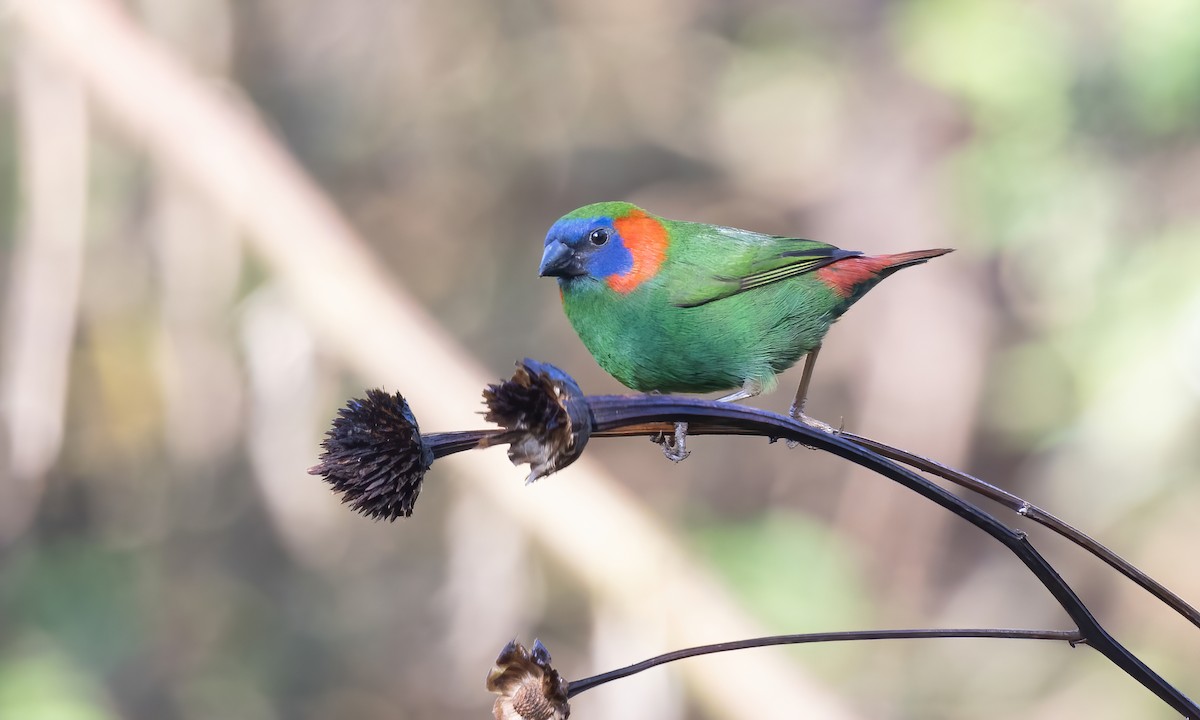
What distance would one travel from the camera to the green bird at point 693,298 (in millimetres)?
2812

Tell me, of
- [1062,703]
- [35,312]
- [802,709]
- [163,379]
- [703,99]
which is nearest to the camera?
[35,312]

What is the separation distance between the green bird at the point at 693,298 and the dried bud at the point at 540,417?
1.32 meters

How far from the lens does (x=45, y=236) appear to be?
583 centimetres

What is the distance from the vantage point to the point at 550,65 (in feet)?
33.2

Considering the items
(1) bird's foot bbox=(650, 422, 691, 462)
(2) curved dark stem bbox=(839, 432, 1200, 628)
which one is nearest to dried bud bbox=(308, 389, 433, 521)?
(2) curved dark stem bbox=(839, 432, 1200, 628)

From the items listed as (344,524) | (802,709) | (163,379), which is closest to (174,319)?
(163,379)

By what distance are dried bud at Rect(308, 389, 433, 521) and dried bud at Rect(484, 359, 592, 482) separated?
116 millimetres

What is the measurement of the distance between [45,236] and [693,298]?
4.32 metres

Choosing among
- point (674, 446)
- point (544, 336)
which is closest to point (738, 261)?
point (674, 446)

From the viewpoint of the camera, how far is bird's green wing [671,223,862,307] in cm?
293

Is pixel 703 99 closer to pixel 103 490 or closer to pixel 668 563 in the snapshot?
pixel 668 563

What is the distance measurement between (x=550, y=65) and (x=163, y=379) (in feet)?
16.4

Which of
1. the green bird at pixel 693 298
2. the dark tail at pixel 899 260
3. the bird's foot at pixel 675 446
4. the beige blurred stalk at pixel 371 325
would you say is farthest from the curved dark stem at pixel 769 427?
the beige blurred stalk at pixel 371 325

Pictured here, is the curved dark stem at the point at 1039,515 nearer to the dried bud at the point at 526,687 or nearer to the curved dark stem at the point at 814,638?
the curved dark stem at the point at 814,638
